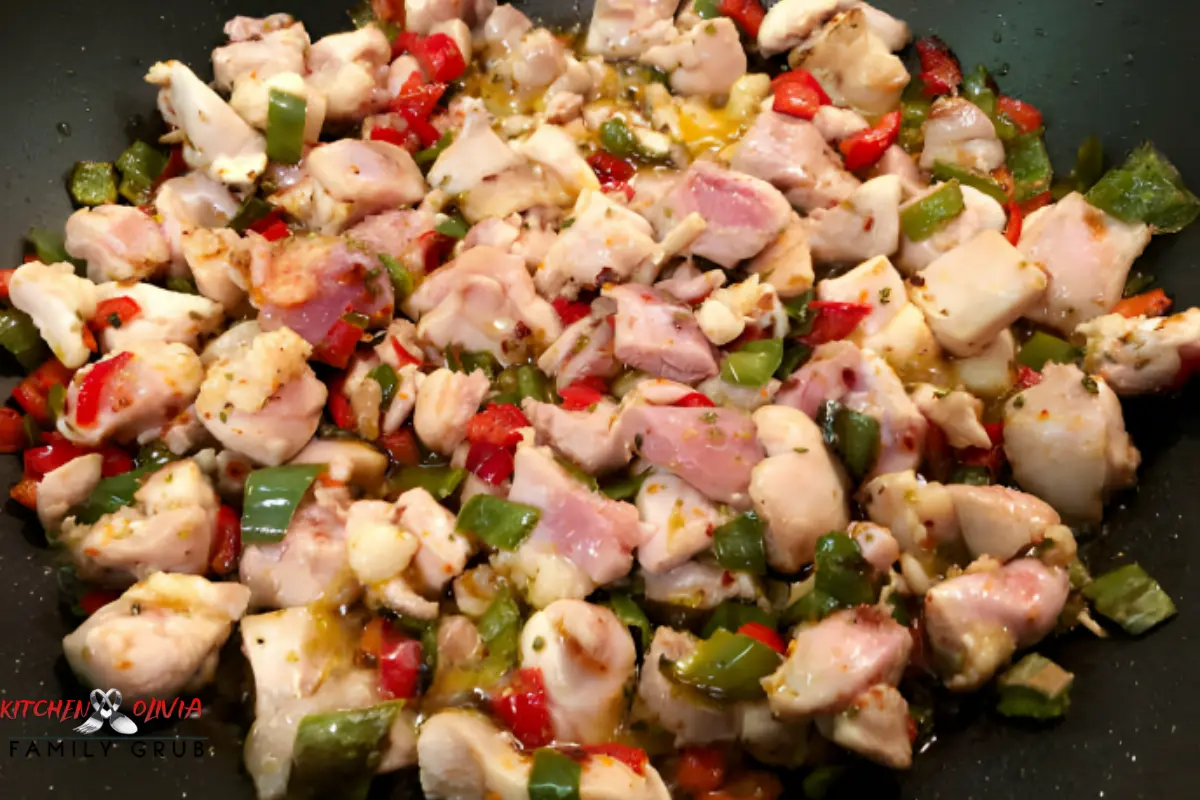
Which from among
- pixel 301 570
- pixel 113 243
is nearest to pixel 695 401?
pixel 301 570

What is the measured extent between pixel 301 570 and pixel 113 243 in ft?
4.06

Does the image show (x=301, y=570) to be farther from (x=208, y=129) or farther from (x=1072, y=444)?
(x=1072, y=444)

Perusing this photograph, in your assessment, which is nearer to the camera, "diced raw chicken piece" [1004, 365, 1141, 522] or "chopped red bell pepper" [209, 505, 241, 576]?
"diced raw chicken piece" [1004, 365, 1141, 522]

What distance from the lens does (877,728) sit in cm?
192

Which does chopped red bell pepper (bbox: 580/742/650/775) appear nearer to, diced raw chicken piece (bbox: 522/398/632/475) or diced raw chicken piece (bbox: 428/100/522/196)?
diced raw chicken piece (bbox: 522/398/632/475)

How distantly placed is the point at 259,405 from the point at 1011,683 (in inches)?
78.4

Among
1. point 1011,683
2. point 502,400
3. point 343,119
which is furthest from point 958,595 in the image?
point 343,119

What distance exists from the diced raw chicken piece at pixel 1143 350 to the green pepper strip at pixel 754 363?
85cm

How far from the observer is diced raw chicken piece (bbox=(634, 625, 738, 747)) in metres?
2.07

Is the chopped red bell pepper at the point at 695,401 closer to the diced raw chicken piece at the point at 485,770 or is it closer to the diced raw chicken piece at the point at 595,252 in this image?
the diced raw chicken piece at the point at 595,252

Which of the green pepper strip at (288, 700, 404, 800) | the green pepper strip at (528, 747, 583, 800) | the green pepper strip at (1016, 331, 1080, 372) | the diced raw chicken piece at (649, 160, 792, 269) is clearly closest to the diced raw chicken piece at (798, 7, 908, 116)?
the diced raw chicken piece at (649, 160, 792, 269)

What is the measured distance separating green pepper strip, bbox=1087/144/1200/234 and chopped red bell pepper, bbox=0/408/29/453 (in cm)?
317

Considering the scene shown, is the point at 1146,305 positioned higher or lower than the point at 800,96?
lower

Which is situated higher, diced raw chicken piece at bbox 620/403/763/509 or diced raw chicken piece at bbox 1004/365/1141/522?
diced raw chicken piece at bbox 1004/365/1141/522
